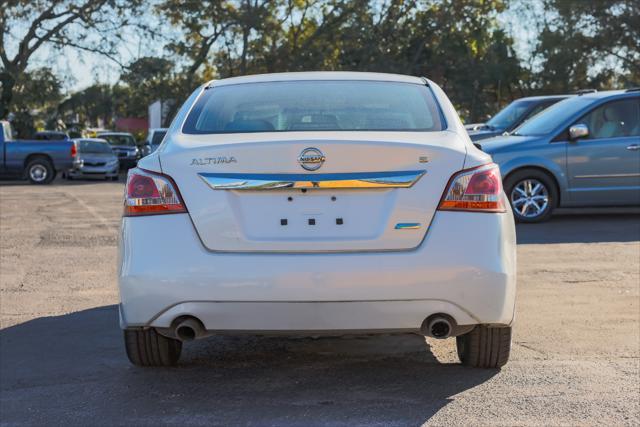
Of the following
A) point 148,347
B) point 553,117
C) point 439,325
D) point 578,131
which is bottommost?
point 148,347

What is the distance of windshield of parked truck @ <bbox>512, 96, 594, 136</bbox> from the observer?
1229cm

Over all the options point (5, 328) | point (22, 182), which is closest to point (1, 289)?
point (5, 328)

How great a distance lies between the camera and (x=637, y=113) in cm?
1227

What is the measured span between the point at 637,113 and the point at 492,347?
329 inches

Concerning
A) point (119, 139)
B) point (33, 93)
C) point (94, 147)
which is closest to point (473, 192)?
point (94, 147)

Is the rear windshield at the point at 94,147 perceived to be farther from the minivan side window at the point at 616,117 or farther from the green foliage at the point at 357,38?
the minivan side window at the point at 616,117

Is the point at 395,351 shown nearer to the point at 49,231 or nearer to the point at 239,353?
the point at 239,353

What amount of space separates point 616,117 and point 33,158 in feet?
62.7

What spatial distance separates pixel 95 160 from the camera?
29594mm

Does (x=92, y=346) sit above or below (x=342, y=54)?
below

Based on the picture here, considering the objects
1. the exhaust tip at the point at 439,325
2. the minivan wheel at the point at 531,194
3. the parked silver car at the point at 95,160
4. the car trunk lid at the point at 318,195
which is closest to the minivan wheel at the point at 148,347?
the car trunk lid at the point at 318,195

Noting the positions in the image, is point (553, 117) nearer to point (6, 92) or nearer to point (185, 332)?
point (185, 332)

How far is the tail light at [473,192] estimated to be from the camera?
4344 mm

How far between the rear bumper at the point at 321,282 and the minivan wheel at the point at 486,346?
0.38m
